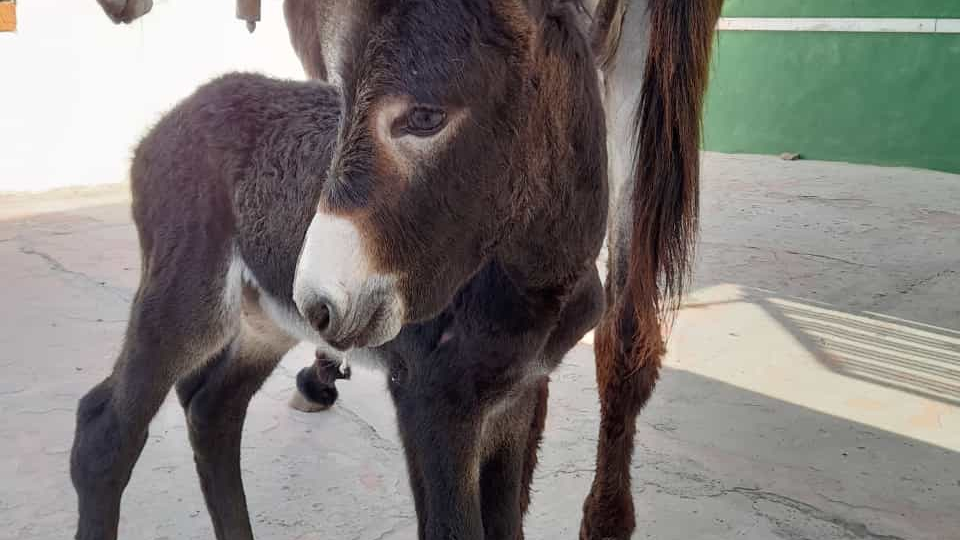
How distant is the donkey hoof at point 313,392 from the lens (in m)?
3.49

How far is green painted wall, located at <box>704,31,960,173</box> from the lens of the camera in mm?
8531

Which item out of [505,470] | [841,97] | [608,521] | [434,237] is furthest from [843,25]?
[434,237]

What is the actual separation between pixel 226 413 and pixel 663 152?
1304 millimetres

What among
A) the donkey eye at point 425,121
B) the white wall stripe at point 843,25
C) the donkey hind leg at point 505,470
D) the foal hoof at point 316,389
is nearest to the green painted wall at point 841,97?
the white wall stripe at point 843,25

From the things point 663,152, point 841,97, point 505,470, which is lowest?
point 841,97

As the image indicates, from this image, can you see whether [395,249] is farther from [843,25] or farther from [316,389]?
[843,25]

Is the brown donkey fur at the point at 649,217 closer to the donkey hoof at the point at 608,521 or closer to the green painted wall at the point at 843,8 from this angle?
the donkey hoof at the point at 608,521

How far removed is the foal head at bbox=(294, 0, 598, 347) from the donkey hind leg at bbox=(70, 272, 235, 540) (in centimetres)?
78

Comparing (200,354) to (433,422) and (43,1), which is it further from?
(43,1)

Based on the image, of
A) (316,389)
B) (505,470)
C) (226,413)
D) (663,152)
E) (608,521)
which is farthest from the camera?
(316,389)

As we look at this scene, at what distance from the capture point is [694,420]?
3.46 m

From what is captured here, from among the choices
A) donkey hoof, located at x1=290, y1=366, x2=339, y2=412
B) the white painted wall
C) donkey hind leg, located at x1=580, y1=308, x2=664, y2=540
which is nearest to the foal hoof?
donkey hoof, located at x1=290, y1=366, x2=339, y2=412

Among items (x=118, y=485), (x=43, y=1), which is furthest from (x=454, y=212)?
(x=43, y=1)

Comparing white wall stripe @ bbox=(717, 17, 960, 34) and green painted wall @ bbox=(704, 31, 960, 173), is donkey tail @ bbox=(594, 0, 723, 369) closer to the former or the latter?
green painted wall @ bbox=(704, 31, 960, 173)
